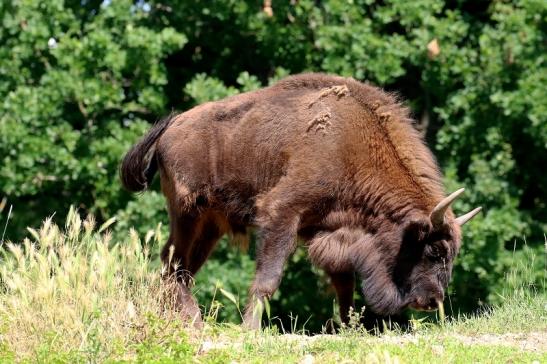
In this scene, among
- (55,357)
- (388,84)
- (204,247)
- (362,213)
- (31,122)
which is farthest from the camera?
(388,84)

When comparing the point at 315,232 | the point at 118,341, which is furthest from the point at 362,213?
the point at 118,341

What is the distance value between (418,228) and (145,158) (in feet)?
9.31

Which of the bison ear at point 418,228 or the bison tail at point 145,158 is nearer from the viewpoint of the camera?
the bison ear at point 418,228

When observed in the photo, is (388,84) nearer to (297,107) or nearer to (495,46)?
(495,46)

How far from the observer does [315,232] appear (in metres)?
8.52

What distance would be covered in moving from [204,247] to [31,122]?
568 centimetres

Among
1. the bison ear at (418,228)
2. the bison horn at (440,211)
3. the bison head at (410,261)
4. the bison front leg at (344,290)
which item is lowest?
the bison front leg at (344,290)

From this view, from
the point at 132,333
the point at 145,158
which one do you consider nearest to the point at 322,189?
the point at 145,158

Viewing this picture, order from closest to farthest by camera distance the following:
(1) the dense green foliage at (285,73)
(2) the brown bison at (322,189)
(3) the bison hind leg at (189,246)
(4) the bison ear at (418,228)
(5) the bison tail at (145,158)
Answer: (4) the bison ear at (418,228)
(2) the brown bison at (322,189)
(3) the bison hind leg at (189,246)
(5) the bison tail at (145,158)
(1) the dense green foliage at (285,73)

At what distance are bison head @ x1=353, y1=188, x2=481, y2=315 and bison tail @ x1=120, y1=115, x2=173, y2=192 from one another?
223cm

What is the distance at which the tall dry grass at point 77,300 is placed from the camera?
20.7 ft

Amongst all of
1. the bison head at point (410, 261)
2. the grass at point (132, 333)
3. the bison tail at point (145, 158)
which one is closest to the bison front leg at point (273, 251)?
the bison head at point (410, 261)

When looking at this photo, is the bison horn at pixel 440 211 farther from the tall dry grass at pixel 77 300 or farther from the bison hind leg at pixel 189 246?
the tall dry grass at pixel 77 300

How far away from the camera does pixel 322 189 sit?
823 cm
